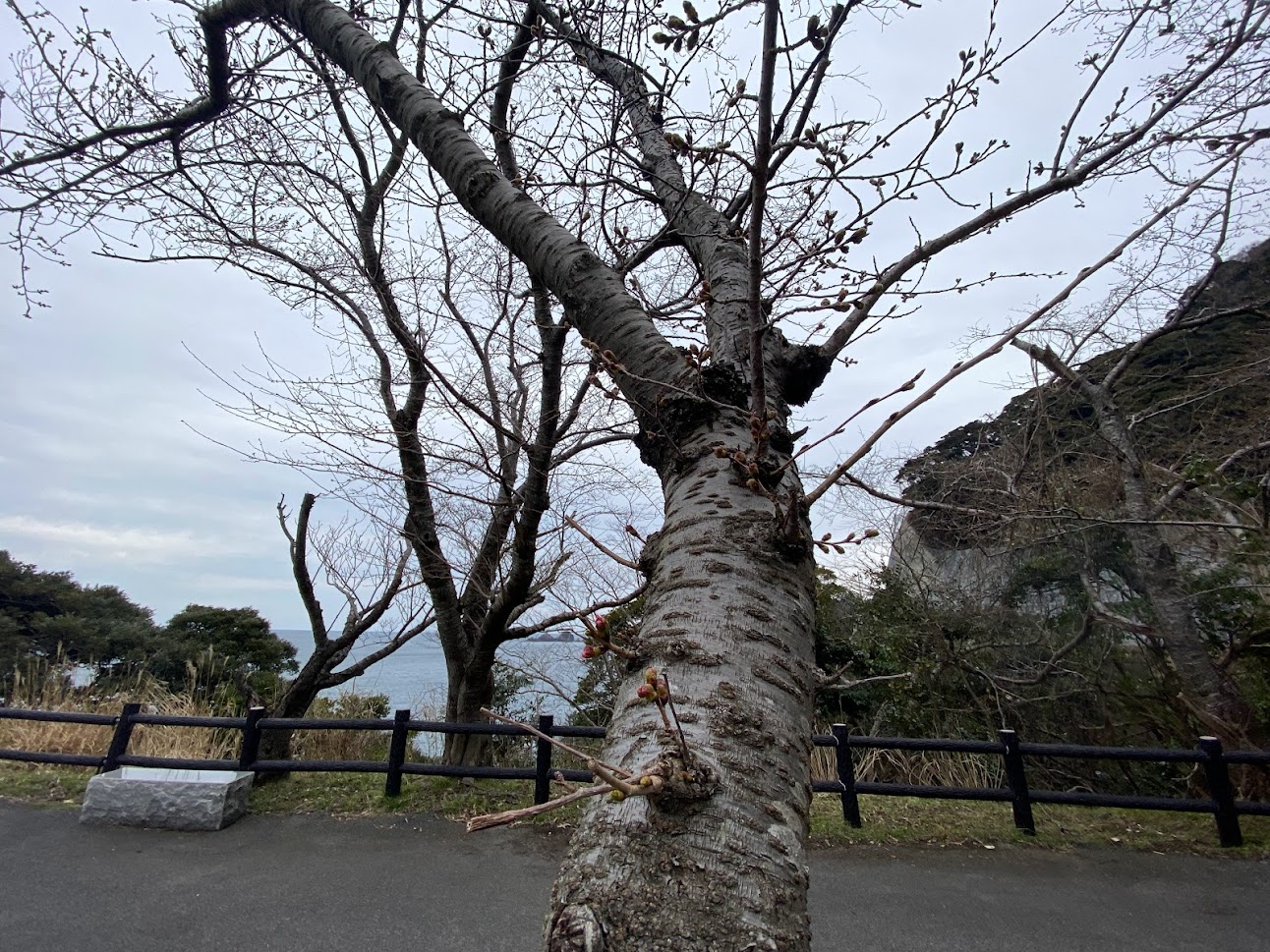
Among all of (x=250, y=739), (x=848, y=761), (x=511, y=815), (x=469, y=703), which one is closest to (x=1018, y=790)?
(x=848, y=761)

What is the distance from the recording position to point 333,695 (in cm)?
987

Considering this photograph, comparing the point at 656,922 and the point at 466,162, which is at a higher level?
the point at 466,162

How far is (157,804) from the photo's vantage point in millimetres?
4957

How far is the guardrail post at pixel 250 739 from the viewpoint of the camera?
218 inches

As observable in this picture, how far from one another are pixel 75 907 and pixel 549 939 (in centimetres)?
500

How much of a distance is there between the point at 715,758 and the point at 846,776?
17.5 feet

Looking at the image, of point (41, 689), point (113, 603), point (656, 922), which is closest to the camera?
point (656, 922)

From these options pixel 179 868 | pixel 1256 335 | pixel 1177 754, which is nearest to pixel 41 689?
pixel 179 868

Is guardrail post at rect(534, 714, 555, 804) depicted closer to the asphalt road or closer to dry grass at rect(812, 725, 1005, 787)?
the asphalt road

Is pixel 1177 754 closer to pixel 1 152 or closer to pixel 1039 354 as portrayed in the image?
pixel 1039 354

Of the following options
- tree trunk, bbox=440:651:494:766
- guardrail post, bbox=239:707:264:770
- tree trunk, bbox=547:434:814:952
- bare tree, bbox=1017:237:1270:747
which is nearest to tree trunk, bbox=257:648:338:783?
guardrail post, bbox=239:707:264:770

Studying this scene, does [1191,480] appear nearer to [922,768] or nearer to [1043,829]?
[1043,829]

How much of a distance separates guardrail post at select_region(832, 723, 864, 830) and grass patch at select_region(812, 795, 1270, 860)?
9 centimetres

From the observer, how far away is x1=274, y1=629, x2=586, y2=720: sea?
312 inches
